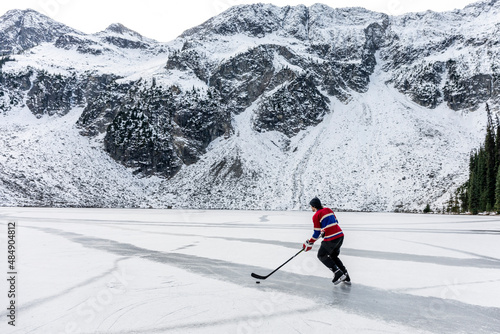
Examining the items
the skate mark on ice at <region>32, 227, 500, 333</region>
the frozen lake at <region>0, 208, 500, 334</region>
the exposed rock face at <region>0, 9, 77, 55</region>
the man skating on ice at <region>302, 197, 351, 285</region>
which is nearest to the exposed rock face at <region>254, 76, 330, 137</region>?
the frozen lake at <region>0, 208, 500, 334</region>

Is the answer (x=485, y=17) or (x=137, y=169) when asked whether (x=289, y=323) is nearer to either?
(x=137, y=169)

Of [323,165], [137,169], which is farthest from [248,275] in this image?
[137,169]

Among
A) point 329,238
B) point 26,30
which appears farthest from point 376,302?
point 26,30

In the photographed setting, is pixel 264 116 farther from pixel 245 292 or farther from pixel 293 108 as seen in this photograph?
pixel 245 292

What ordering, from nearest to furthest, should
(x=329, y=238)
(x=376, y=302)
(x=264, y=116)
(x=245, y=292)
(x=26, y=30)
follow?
(x=376, y=302) < (x=245, y=292) < (x=329, y=238) < (x=264, y=116) < (x=26, y=30)

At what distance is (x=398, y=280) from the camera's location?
706cm

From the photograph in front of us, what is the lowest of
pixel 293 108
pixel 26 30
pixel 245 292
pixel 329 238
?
pixel 245 292

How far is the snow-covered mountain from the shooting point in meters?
57.3

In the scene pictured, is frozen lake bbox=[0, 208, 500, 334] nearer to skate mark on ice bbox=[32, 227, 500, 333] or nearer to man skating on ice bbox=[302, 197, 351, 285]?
skate mark on ice bbox=[32, 227, 500, 333]

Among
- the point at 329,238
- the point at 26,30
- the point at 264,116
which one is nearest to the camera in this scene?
the point at 329,238

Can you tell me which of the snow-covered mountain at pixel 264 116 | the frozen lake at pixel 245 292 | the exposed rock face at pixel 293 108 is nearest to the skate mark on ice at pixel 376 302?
the frozen lake at pixel 245 292

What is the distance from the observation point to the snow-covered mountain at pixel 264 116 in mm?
57344

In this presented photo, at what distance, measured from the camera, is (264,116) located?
81.9 meters

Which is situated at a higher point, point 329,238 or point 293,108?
point 293,108
